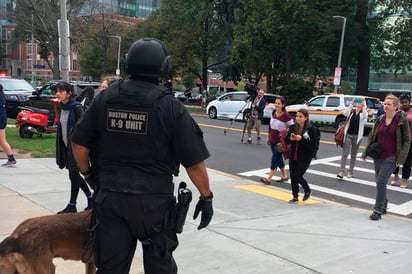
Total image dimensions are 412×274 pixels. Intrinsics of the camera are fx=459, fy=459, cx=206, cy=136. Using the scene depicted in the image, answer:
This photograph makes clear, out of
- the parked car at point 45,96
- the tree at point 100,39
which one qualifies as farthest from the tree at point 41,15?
the parked car at point 45,96

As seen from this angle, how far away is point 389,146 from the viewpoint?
21.4 ft

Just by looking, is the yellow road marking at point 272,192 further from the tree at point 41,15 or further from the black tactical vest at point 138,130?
the tree at point 41,15

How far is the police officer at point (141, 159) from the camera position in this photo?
8.82 feet

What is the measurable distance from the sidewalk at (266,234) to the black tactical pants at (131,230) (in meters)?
1.55

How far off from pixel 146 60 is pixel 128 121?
396 millimetres

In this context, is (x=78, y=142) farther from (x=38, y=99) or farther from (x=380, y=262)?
(x=38, y=99)

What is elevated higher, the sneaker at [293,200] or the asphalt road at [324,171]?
the sneaker at [293,200]

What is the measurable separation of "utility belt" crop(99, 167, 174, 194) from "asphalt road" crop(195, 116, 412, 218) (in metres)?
5.86

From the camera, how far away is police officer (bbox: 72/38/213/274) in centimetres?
269

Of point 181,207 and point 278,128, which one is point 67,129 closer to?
point 181,207

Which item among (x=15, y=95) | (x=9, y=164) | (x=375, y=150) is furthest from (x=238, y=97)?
(x=375, y=150)

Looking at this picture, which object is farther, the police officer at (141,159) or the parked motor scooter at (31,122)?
the parked motor scooter at (31,122)

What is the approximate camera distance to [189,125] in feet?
9.00

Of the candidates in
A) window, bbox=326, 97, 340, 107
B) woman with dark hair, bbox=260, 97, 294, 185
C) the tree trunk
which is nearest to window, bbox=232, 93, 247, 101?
window, bbox=326, 97, 340, 107
